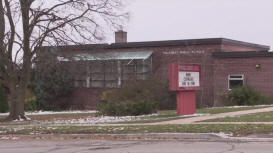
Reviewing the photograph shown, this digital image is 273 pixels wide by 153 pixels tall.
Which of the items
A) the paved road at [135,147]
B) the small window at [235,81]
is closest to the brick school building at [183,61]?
the small window at [235,81]

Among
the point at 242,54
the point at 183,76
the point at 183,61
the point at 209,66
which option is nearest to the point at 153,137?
the point at 183,76

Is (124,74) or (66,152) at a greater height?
(124,74)

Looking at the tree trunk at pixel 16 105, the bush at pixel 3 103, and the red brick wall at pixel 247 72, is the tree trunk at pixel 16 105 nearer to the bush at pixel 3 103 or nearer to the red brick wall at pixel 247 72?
the bush at pixel 3 103

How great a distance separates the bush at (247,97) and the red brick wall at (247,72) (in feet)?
3.69

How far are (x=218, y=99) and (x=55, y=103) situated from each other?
14.6m

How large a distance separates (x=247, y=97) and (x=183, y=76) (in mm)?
10993

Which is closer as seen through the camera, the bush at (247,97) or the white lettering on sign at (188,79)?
the white lettering on sign at (188,79)

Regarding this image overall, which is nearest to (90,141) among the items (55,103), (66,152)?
(66,152)

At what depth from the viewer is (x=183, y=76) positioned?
25406 millimetres

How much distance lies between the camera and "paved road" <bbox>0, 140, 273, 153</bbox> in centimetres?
1335

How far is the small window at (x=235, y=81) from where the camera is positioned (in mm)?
37312

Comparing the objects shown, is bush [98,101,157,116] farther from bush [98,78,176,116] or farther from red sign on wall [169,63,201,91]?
red sign on wall [169,63,201,91]

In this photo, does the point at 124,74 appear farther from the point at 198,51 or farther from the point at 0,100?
the point at 0,100

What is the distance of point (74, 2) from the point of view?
27938 mm
